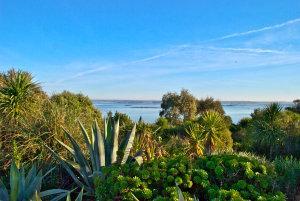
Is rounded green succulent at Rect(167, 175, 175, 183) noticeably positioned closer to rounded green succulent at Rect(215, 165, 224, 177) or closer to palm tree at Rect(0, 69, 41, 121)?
rounded green succulent at Rect(215, 165, 224, 177)

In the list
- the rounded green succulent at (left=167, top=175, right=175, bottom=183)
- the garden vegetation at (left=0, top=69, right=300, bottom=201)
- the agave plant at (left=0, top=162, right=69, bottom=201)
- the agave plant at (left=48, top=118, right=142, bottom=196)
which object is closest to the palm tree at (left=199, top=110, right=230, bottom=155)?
the garden vegetation at (left=0, top=69, right=300, bottom=201)

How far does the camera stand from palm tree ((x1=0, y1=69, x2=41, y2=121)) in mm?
15727

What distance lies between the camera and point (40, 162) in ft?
39.8

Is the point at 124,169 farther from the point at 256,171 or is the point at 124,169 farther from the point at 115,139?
the point at 256,171

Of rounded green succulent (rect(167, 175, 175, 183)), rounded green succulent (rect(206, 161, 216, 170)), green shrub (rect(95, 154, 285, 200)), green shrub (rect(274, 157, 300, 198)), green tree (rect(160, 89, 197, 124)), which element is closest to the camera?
green shrub (rect(95, 154, 285, 200))

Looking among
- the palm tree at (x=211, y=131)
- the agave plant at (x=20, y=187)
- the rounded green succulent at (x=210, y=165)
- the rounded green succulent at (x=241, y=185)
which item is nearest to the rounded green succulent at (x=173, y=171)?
the rounded green succulent at (x=210, y=165)

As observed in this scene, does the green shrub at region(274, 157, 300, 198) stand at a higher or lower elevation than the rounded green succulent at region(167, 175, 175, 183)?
lower

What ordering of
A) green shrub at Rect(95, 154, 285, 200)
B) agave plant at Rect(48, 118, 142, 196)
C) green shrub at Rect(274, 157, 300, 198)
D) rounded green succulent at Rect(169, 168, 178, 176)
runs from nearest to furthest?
green shrub at Rect(95, 154, 285, 200)
rounded green succulent at Rect(169, 168, 178, 176)
agave plant at Rect(48, 118, 142, 196)
green shrub at Rect(274, 157, 300, 198)

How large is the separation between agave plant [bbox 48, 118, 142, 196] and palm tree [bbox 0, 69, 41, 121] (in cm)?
533

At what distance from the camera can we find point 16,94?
16.4 m

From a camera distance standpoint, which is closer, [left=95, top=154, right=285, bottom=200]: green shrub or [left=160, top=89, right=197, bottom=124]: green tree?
[left=95, top=154, right=285, bottom=200]: green shrub

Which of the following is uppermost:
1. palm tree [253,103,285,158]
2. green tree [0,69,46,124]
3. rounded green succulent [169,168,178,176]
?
green tree [0,69,46,124]

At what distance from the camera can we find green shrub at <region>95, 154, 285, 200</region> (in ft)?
28.0

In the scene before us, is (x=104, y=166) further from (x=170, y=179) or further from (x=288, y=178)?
(x=288, y=178)
